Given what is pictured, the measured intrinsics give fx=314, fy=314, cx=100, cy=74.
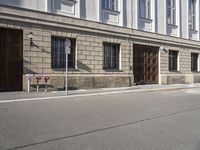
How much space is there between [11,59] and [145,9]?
13.6m

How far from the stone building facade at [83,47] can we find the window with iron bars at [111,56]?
0.97 feet

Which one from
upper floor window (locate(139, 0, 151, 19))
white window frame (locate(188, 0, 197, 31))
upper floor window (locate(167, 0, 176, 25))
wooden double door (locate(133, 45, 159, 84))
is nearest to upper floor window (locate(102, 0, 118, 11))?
upper floor window (locate(139, 0, 151, 19))

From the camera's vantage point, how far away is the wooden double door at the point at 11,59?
16844 mm

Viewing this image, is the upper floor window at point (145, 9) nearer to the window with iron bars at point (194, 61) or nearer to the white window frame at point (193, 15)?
the white window frame at point (193, 15)

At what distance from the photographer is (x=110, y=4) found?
23.1m

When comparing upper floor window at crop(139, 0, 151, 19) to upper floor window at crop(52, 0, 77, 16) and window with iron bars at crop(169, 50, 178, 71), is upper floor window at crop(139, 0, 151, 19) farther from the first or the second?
upper floor window at crop(52, 0, 77, 16)

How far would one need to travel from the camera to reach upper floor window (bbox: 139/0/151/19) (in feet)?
85.5

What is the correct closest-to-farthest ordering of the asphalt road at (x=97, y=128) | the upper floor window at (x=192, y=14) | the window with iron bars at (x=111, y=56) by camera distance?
1. the asphalt road at (x=97, y=128)
2. the window with iron bars at (x=111, y=56)
3. the upper floor window at (x=192, y=14)

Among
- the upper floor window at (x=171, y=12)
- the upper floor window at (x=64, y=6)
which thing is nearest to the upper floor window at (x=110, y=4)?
the upper floor window at (x=64, y=6)

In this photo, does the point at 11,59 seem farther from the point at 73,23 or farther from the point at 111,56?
the point at 111,56

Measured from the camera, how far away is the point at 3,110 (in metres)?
10.5

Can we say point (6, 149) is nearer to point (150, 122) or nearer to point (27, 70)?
point (150, 122)

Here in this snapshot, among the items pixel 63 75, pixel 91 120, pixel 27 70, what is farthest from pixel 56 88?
pixel 91 120

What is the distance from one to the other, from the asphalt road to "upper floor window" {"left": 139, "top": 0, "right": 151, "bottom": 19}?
15713 mm
